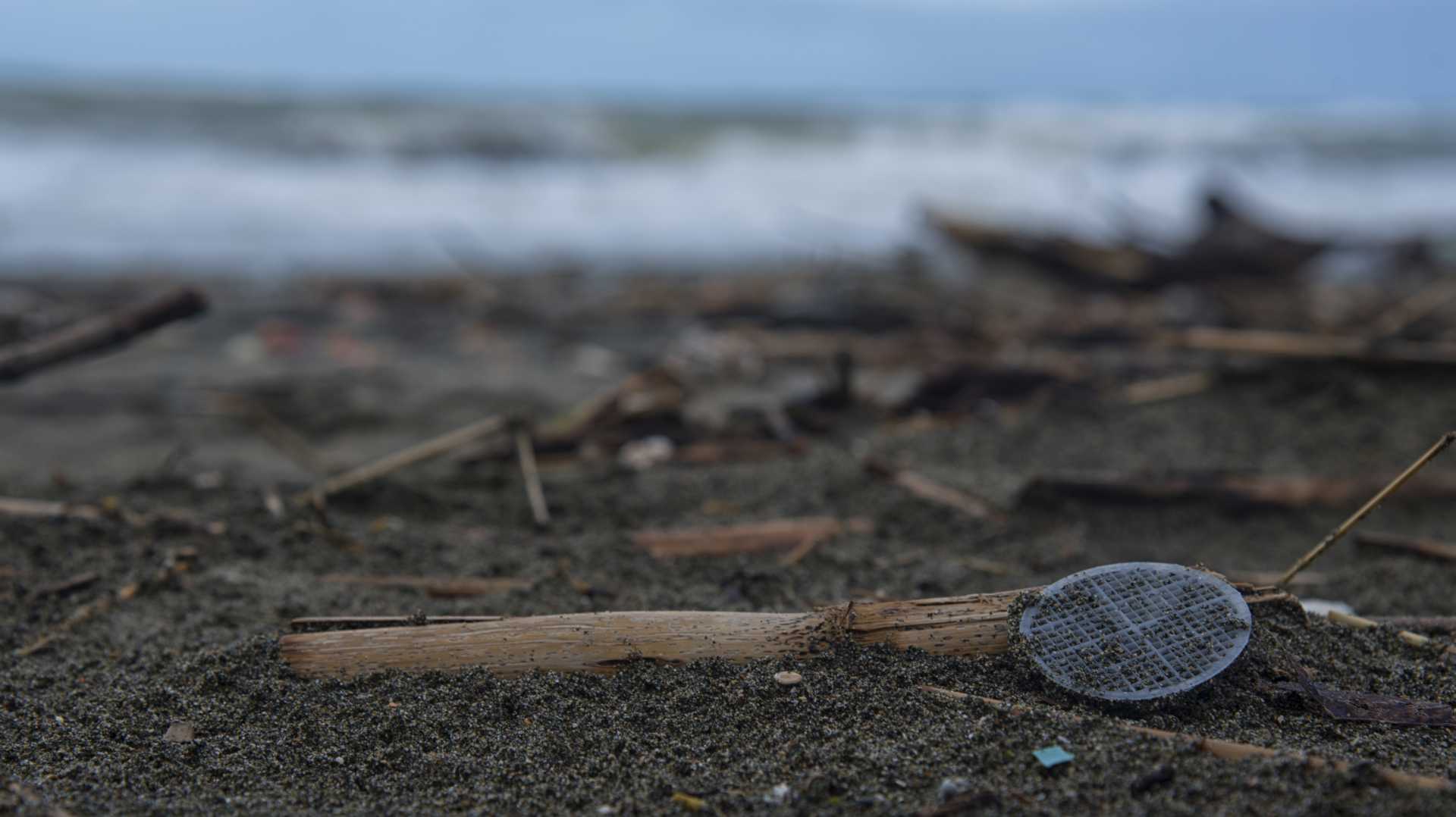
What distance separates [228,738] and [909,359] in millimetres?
4682

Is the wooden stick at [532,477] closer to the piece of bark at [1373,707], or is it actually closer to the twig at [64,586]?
the twig at [64,586]

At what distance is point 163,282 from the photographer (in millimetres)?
8828

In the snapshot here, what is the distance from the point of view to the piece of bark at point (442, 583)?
3092 millimetres

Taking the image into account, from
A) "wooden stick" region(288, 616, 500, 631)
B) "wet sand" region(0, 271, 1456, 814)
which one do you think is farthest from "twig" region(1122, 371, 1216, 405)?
"wooden stick" region(288, 616, 500, 631)

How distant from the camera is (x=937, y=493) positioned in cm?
399

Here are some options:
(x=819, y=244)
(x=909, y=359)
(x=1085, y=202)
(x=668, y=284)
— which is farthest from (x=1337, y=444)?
(x=1085, y=202)

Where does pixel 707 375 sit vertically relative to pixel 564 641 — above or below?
below

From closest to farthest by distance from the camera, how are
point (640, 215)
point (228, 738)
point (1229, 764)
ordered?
Result: point (1229, 764) < point (228, 738) < point (640, 215)

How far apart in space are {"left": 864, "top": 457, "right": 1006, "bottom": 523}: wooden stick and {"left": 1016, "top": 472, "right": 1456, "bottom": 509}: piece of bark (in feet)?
0.46

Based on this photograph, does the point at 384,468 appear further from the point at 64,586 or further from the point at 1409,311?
the point at 1409,311

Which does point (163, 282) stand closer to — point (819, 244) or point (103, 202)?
point (103, 202)

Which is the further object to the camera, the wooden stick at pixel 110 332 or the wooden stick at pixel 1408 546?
the wooden stick at pixel 110 332

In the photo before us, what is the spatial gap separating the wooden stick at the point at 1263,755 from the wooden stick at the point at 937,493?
1.66m

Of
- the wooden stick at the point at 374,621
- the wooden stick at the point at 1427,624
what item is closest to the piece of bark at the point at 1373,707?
the wooden stick at the point at 1427,624
